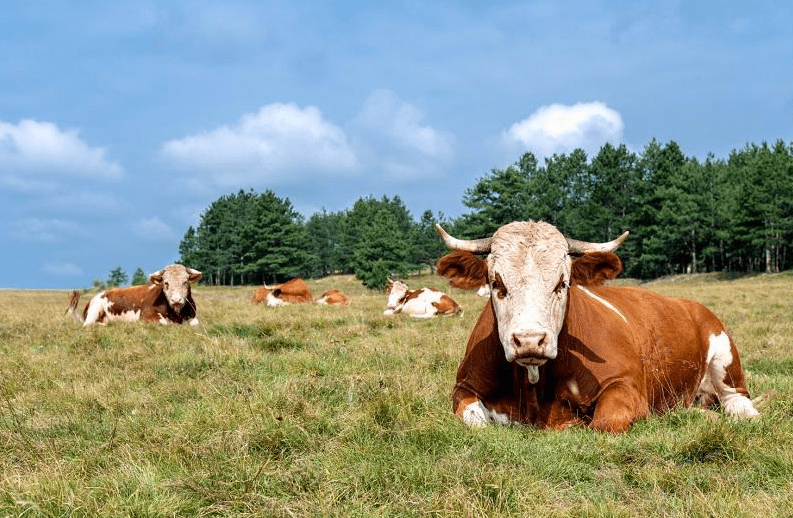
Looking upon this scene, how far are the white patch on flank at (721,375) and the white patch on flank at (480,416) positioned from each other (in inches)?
102

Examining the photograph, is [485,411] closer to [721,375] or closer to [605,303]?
[605,303]

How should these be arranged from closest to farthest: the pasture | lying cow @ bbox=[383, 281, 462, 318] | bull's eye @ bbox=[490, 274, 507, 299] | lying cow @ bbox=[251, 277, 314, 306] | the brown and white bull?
the pasture
the brown and white bull
bull's eye @ bbox=[490, 274, 507, 299]
lying cow @ bbox=[383, 281, 462, 318]
lying cow @ bbox=[251, 277, 314, 306]

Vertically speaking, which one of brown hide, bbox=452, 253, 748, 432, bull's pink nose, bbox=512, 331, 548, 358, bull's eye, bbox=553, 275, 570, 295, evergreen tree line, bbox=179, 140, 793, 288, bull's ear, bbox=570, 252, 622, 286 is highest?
evergreen tree line, bbox=179, 140, 793, 288

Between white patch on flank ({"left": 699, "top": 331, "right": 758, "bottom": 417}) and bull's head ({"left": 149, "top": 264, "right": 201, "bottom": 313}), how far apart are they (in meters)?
11.4

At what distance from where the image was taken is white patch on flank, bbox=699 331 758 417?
6.29 m

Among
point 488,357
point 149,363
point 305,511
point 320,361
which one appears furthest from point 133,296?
Answer: point 305,511

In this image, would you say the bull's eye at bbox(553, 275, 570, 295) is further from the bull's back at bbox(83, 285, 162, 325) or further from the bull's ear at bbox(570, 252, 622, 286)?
the bull's back at bbox(83, 285, 162, 325)

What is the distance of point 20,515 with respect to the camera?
3221mm

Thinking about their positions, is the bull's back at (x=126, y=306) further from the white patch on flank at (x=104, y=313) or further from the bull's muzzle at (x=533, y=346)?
the bull's muzzle at (x=533, y=346)

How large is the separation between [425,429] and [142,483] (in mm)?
1970

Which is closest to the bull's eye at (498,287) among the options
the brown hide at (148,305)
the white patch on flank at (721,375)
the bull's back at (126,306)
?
the white patch on flank at (721,375)

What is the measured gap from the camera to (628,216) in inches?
2879

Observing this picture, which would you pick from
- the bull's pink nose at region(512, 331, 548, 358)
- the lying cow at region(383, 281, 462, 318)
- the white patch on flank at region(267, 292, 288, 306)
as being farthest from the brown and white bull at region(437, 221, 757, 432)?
the white patch on flank at region(267, 292, 288, 306)

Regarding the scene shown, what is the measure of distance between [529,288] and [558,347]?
31.6 inches
